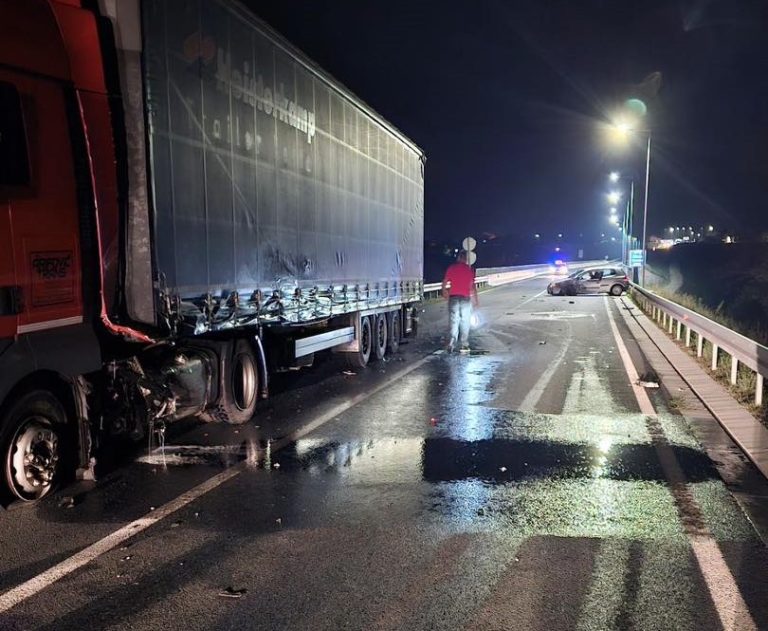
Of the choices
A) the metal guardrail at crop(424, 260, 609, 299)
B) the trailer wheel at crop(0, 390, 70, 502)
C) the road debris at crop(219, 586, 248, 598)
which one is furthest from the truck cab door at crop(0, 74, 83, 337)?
the metal guardrail at crop(424, 260, 609, 299)

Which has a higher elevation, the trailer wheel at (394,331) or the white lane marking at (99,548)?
the trailer wheel at (394,331)

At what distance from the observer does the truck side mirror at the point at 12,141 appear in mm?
4648

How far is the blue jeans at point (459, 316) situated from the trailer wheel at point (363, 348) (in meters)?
2.33

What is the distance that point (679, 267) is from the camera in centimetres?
7256

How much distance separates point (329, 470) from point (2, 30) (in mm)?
4167

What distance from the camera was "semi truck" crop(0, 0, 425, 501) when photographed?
192 inches

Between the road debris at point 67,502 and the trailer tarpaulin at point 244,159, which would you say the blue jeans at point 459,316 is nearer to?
the trailer tarpaulin at point 244,159

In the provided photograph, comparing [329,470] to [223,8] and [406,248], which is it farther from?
[406,248]

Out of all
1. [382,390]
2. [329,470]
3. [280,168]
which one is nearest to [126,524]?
[329,470]

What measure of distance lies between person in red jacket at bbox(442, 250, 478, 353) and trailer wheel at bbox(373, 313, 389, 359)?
1.39 m

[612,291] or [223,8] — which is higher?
[223,8]

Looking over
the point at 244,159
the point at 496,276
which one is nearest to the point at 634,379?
the point at 244,159

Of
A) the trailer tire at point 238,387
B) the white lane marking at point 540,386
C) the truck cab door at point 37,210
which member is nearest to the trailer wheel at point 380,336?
the white lane marking at point 540,386

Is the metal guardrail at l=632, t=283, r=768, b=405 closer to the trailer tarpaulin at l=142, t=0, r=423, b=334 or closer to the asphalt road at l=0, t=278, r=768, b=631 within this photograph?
the asphalt road at l=0, t=278, r=768, b=631
